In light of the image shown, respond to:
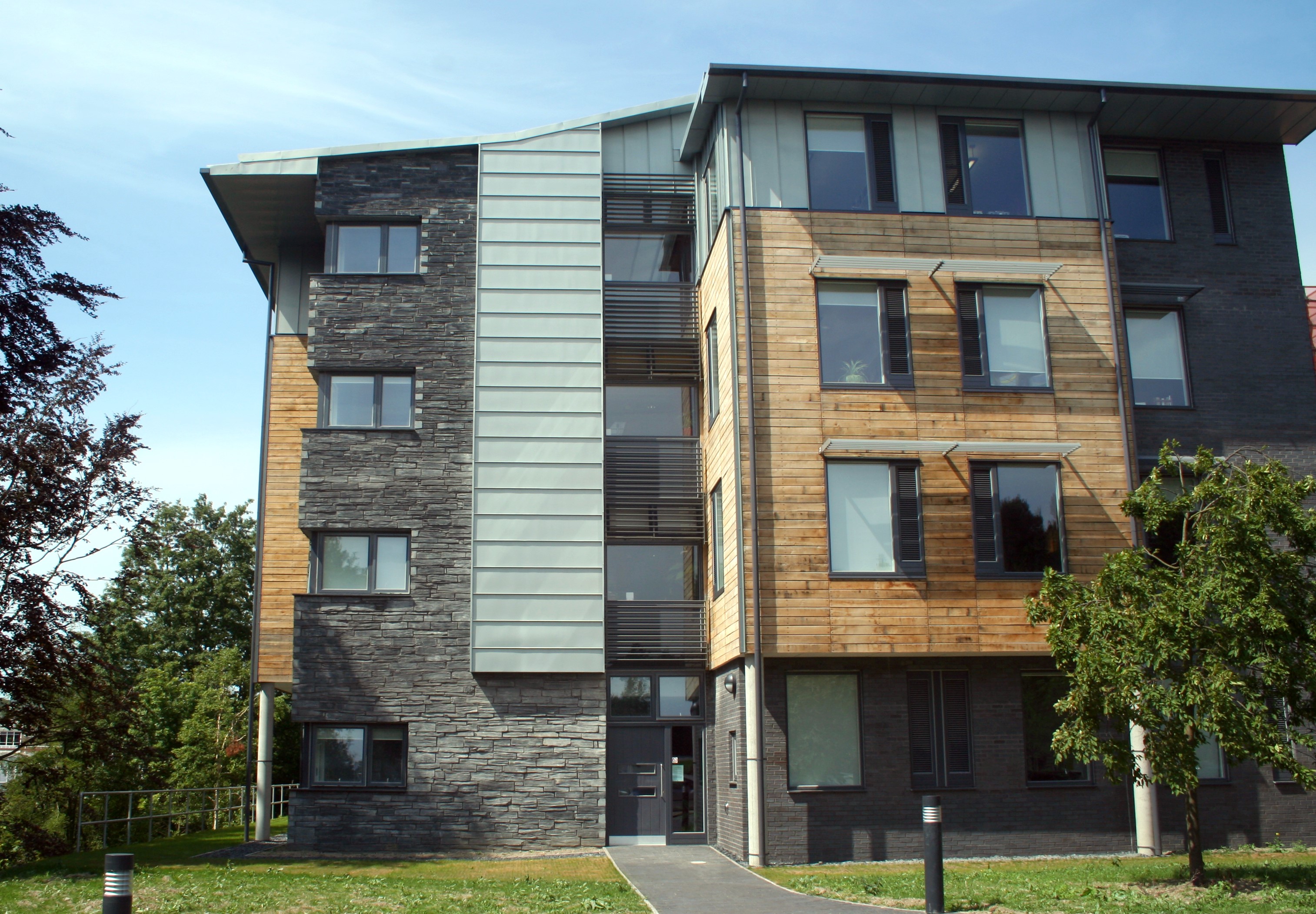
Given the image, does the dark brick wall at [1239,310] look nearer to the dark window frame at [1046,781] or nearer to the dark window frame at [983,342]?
the dark window frame at [983,342]

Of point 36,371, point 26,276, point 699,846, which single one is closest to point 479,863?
point 699,846

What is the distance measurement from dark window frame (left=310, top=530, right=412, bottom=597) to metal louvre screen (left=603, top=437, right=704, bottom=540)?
3.55 meters

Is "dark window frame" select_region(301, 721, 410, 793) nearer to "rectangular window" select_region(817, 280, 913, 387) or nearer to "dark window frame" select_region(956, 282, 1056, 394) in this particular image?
"rectangular window" select_region(817, 280, 913, 387)

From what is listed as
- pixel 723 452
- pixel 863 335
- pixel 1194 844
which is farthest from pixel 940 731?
→ pixel 863 335

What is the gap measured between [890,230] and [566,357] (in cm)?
613

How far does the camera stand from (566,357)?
67.4 ft

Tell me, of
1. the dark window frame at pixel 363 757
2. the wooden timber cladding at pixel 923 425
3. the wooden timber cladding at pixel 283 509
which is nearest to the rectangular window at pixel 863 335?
the wooden timber cladding at pixel 923 425

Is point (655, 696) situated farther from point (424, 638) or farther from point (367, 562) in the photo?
point (367, 562)

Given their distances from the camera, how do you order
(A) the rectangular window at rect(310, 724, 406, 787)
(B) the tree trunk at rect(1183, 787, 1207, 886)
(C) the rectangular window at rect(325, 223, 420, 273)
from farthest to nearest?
(C) the rectangular window at rect(325, 223, 420, 273), (A) the rectangular window at rect(310, 724, 406, 787), (B) the tree trunk at rect(1183, 787, 1207, 886)

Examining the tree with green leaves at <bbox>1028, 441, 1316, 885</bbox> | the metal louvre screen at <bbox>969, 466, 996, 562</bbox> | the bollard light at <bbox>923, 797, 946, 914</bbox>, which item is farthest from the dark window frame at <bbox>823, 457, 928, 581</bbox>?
the bollard light at <bbox>923, 797, 946, 914</bbox>

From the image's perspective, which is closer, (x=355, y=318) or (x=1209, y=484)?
(x=1209, y=484)

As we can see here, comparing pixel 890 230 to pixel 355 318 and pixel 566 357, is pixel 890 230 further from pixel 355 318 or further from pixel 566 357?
pixel 355 318

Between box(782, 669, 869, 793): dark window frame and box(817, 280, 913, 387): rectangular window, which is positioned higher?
box(817, 280, 913, 387): rectangular window

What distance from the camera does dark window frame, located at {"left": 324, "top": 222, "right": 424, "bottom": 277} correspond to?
818 inches
